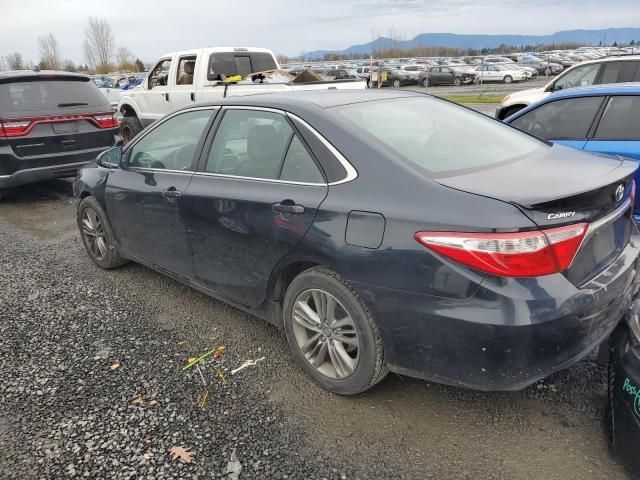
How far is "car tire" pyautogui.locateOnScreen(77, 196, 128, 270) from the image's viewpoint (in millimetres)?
4570

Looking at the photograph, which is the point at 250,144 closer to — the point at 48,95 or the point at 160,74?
A: the point at 48,95

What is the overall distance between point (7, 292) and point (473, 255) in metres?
4.09

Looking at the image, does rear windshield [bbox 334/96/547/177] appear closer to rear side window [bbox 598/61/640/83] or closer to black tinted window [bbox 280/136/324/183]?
black tinted window [bbox 280/136/324/183]

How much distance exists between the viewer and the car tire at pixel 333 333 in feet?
8.52

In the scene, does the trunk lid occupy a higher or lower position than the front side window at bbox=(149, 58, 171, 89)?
lower

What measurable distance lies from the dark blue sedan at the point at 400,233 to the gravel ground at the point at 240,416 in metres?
0.30

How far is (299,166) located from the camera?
9.53ft

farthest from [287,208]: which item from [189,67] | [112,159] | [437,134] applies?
[189,67]

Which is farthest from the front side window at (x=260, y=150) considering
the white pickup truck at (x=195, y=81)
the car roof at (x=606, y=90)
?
the white pickup truck at (x=195, y=81)

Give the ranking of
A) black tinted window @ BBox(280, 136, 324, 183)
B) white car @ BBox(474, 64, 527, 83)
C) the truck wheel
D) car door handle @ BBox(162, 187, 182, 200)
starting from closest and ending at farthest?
black tinted window @ BBox(280, 136, 324, 183) < car door handle @ BBox(162, 187, 182, 200) < the truck wheel < white car @ BBox(474, 64, 527, 83)

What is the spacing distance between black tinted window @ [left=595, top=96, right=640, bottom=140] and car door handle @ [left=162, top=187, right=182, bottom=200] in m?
3.92

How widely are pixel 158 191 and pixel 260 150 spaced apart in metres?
1.00

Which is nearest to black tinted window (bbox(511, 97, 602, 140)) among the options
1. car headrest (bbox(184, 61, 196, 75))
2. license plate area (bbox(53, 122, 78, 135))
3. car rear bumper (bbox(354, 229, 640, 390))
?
car rear bumper (bbox(354, 229, 640, 390))

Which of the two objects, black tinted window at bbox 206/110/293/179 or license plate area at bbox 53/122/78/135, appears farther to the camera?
license plate area at bbox 53/122/78/135
